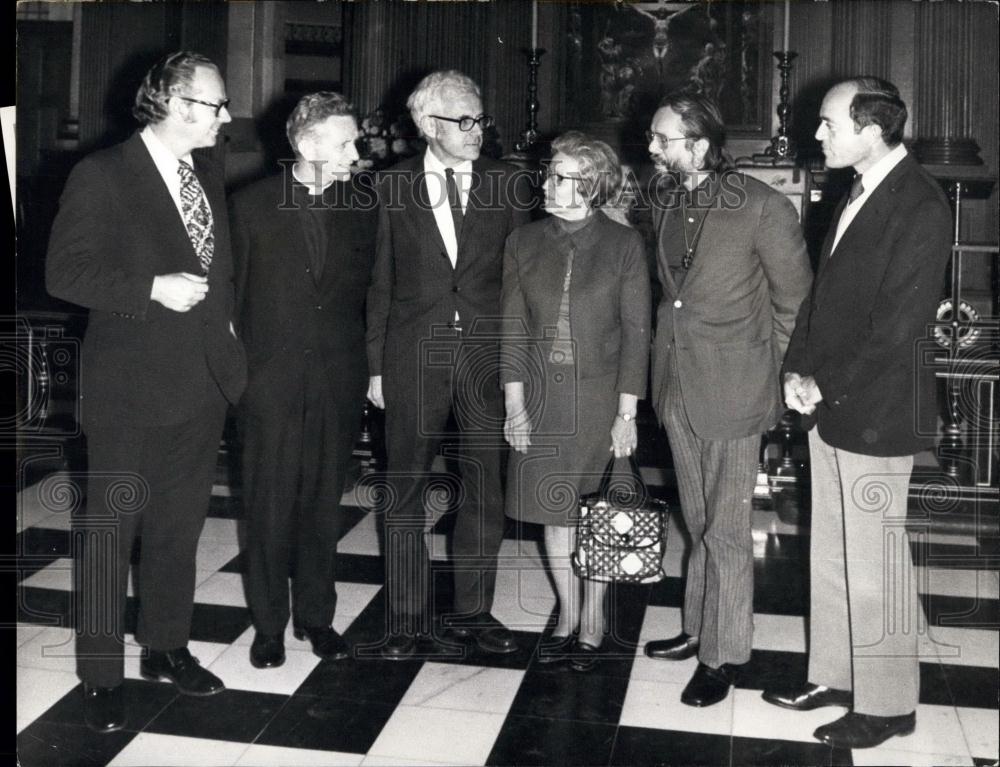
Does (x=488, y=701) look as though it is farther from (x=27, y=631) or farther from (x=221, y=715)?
(x=27, y=631)

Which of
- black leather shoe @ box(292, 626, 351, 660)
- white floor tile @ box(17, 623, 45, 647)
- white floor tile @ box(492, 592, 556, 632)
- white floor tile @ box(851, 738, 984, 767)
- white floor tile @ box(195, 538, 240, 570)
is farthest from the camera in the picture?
white floor tile @ box(195, 538, 240, 570)

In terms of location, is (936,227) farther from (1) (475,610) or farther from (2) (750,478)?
(1) (475,610)

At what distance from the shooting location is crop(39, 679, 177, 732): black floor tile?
2898 mm

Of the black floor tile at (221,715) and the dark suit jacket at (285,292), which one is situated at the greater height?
the dark suit jacket at (285,292)

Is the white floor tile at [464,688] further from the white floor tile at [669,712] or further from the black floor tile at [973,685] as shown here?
the black floor tile at [973,685]

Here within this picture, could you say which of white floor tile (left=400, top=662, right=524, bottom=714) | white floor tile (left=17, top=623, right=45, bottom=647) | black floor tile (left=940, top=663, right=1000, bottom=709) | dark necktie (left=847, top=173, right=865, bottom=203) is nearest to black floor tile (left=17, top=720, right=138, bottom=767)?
white floor tile (left=17, top=623, right=45, bottom=647)

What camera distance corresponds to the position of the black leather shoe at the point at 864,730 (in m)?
2.76

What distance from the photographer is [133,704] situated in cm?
298

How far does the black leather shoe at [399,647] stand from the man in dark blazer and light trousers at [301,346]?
0.13 metres

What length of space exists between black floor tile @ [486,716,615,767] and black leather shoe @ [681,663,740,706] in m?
0.28

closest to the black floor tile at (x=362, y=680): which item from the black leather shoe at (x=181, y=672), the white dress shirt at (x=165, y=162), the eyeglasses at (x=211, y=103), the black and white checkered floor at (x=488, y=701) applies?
the black and white checkered floor at (x=488, y=701)

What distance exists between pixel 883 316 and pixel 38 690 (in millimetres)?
2485

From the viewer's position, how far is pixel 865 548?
109 inches

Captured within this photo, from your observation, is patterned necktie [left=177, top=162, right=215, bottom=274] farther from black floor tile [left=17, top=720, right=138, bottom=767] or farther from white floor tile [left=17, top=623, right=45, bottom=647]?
white floor tile [left=17, top=623, right=45, bottom=647]
